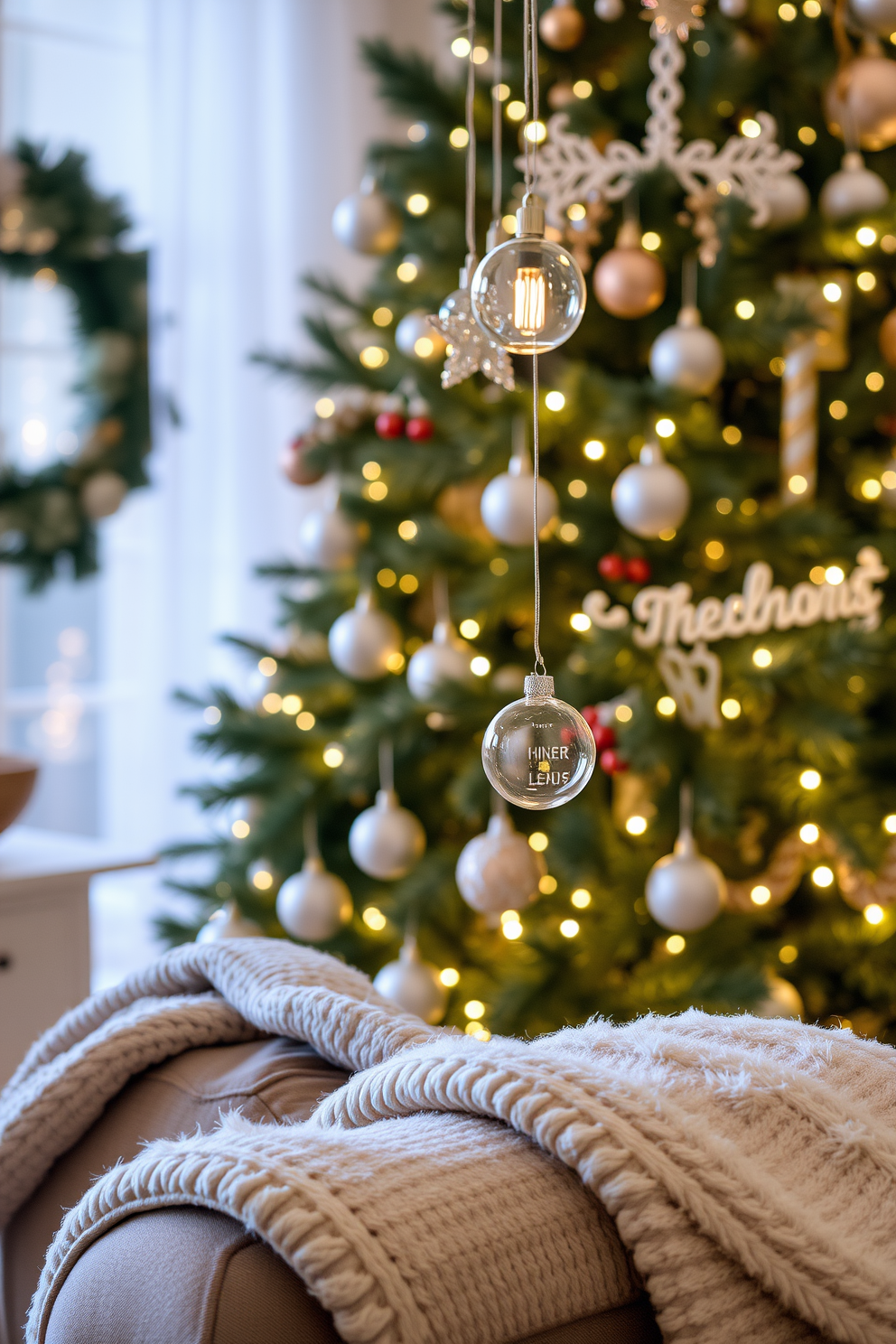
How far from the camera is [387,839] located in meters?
1.77

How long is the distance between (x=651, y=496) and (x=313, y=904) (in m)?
0.75

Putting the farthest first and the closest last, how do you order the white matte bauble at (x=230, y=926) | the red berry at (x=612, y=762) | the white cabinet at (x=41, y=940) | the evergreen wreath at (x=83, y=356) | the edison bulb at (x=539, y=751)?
the evergreen wreath at (x=83, y=356)
the white matte bauble at (x=230, y=926)
the red berry at (x=612, y=762)
the white cabinet at (x=41, y=940)
the edison bulb at (x=539, y=751)

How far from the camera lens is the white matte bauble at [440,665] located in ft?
5.69

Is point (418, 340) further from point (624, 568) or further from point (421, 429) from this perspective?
point (624, 568)

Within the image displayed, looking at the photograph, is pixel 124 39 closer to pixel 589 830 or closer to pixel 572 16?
pixel 572 16

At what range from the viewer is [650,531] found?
→ 1.60m

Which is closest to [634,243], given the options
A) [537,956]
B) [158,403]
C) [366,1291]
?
[537,956]

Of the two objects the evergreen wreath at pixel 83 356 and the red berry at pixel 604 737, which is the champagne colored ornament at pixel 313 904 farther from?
the evergreen wreath at pixel 83 356

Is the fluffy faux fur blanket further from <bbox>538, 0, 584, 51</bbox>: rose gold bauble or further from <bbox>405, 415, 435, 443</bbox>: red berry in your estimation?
<bbox>538, 0, 584, 51</bbox>: rose gold bauble

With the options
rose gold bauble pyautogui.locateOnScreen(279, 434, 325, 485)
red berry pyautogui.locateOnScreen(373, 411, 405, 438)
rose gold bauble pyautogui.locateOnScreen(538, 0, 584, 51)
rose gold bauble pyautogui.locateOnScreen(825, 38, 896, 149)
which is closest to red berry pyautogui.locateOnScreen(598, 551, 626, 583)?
red berry pyautogui.locateOnScreen(373, 411, 405, 438)

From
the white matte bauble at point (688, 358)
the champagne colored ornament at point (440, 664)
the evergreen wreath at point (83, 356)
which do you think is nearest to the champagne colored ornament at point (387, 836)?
the champagne colored ornament at point (440, 664)

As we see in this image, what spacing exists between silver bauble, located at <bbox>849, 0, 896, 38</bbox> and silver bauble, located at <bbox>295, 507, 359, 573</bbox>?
0.96 metres

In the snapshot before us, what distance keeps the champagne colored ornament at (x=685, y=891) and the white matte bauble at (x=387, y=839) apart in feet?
1.20

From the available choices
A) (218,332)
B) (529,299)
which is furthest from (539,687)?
(218,332)
